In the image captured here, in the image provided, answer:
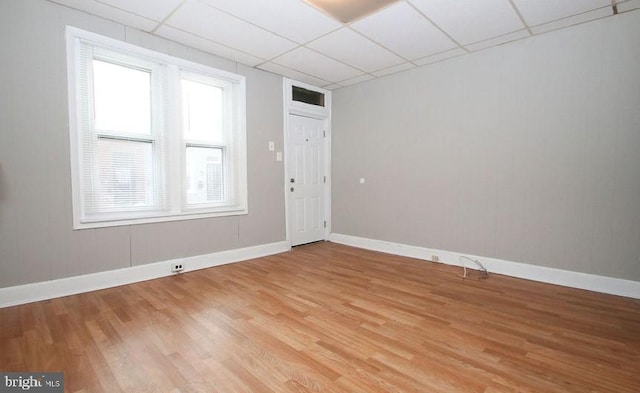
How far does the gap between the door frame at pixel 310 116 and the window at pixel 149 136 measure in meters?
0.78

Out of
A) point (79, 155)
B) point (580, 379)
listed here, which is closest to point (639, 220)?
point (580, 379)

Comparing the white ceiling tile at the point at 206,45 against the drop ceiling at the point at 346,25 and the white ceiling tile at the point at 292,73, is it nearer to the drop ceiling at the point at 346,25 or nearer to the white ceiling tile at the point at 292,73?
the drop ceiling at the point at 346,25

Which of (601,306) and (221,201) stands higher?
(221,201)

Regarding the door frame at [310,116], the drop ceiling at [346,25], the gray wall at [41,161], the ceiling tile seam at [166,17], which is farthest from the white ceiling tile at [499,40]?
the gray wall at [41,161]

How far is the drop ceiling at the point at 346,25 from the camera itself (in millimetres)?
2707

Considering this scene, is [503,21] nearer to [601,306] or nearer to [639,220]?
[639,220]

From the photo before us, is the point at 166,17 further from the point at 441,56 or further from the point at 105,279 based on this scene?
the point at 441,56

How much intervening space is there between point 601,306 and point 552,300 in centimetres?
36

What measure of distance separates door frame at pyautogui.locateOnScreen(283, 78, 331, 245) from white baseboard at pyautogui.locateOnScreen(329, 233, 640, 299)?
1.25 metres

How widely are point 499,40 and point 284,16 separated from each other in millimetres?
2498

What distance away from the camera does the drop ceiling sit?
2.71m

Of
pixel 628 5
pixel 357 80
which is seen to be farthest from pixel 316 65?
pixel 628 5

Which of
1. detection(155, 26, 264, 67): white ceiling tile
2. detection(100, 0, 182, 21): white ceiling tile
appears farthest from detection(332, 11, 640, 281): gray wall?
detection(100, 0, 182, 21): white ceiling tile

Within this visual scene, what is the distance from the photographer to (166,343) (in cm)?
202
